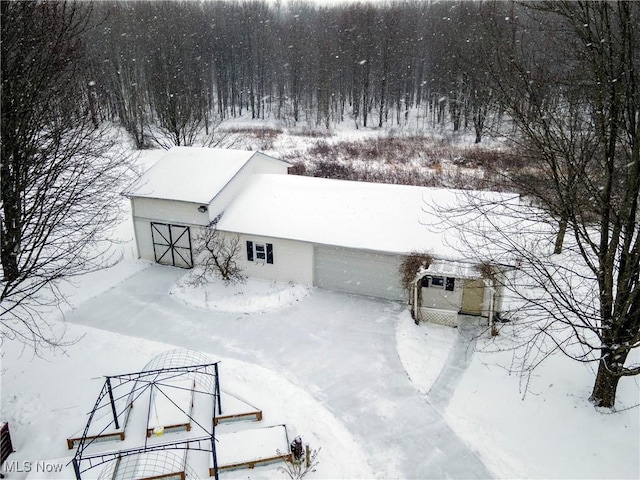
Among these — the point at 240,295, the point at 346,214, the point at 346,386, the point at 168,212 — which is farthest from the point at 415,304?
the point at 168,212

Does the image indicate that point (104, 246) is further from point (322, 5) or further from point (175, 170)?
point (322, 5)

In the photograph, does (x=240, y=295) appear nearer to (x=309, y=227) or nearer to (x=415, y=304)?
(x=309, y=227)

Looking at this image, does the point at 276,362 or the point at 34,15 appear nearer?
the point at 34,15

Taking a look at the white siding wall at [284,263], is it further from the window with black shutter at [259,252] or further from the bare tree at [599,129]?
the bare tree at [599,129]

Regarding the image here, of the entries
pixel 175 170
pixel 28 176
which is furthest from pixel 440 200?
pixel 28 176

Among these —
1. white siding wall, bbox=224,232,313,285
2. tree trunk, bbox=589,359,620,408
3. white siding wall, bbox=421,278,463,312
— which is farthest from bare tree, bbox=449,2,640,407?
white siding wall, bbox=224,232,313,285
